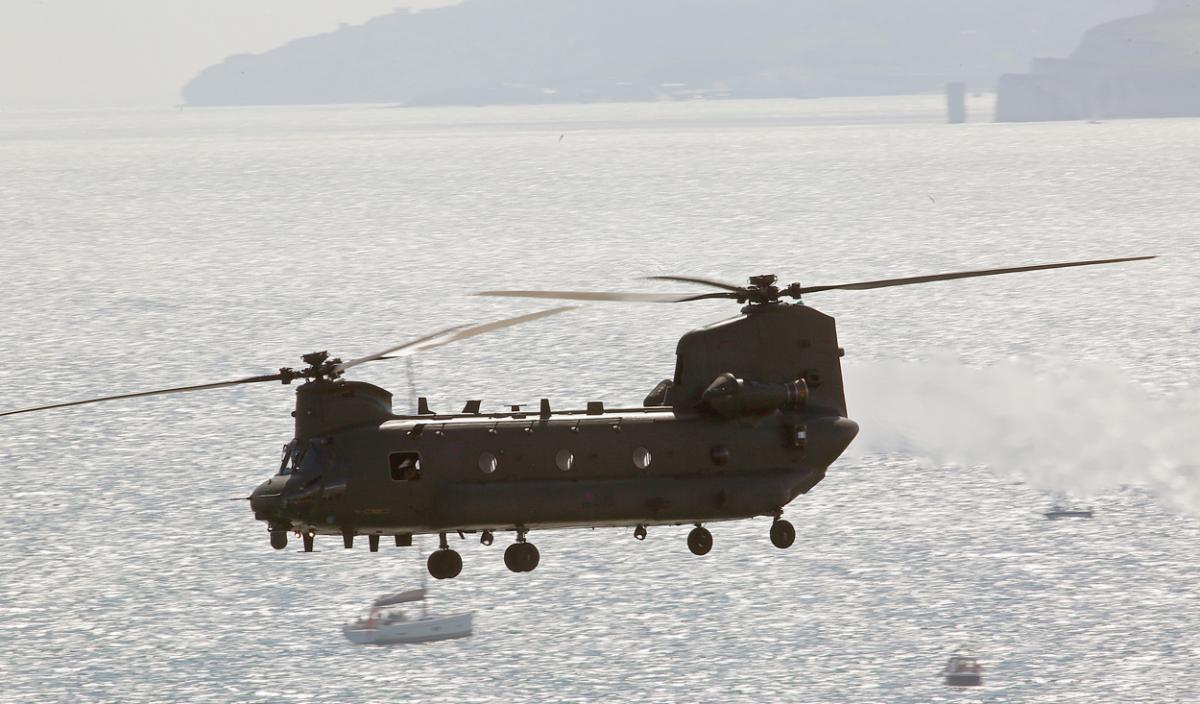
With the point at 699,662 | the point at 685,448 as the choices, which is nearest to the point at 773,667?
the point at 699,662

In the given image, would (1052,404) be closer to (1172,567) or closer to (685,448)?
(1172,567)

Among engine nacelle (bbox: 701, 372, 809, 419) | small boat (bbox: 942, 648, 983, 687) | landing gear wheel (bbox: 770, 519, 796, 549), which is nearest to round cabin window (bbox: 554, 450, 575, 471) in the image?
engine nacelle (bbox: 701, 372, 809, 419)

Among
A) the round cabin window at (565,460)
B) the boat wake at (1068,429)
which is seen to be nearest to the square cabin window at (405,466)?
the round cabin window at (565,460)

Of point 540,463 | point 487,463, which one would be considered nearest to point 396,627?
point 487,463

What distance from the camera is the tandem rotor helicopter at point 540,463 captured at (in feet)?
92.6

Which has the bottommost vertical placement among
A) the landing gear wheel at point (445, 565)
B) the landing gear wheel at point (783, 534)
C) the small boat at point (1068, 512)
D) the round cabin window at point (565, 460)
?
the small boat at point (1068, 512)

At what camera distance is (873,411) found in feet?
385

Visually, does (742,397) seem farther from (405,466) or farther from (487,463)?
(405,466)

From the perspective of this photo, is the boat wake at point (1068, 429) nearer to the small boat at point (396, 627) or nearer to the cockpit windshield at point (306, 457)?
the small boat at point (396, 627)

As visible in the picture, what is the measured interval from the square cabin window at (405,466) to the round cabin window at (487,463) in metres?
1.17

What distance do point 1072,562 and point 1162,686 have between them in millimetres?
29853

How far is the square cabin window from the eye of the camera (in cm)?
2839

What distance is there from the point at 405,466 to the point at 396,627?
446 feet

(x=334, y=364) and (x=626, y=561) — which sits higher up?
(x=334, y=364)
